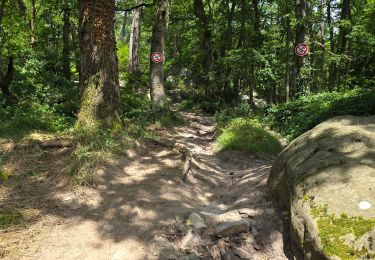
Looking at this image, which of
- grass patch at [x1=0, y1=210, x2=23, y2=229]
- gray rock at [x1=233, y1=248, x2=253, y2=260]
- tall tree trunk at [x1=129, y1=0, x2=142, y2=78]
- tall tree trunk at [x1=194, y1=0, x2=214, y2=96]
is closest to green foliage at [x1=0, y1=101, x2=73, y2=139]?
grass patch at [x1=0, y1=210, x2=23, y2=229]

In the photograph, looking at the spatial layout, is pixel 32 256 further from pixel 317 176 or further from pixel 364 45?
pixel 364 45

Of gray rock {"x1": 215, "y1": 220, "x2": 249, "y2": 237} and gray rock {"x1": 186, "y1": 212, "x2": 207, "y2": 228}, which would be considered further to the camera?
gray rock {"x1": 186, "y1": 212, "x2": 207, "y2": 228}

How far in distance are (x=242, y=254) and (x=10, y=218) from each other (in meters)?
2.89

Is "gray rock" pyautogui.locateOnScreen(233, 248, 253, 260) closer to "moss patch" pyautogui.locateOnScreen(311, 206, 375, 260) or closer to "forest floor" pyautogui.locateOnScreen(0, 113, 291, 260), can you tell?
"forest floor" pyautogui.locateOnScreen(0, 113, 291, 260)

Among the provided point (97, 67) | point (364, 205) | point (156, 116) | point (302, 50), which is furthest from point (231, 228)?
point (302, 50)

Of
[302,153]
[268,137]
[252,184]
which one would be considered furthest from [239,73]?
[302,153]

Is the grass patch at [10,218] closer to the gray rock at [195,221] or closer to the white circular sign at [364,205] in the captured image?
the gray rock at [195,221]

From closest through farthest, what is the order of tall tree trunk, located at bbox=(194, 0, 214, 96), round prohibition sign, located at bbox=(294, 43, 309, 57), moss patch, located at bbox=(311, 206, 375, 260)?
moss patch, located at bbox=(311, 206, 375, 260) → round prohibition sign, located at bbox=(294, 43, 309, 57) → tall tree trunk, located at bbox=(194, 0, 214, 96)

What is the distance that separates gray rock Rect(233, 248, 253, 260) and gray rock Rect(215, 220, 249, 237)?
275 mm

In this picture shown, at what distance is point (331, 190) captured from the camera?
3562 mm

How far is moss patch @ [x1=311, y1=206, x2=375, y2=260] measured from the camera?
287 cm

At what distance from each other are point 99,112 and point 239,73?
9142mm

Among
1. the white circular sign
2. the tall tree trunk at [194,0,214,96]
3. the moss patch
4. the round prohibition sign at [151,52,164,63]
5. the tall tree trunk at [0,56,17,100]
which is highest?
the tall tree trunk at [194,0,214,96]

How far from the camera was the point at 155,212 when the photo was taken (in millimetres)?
5004
